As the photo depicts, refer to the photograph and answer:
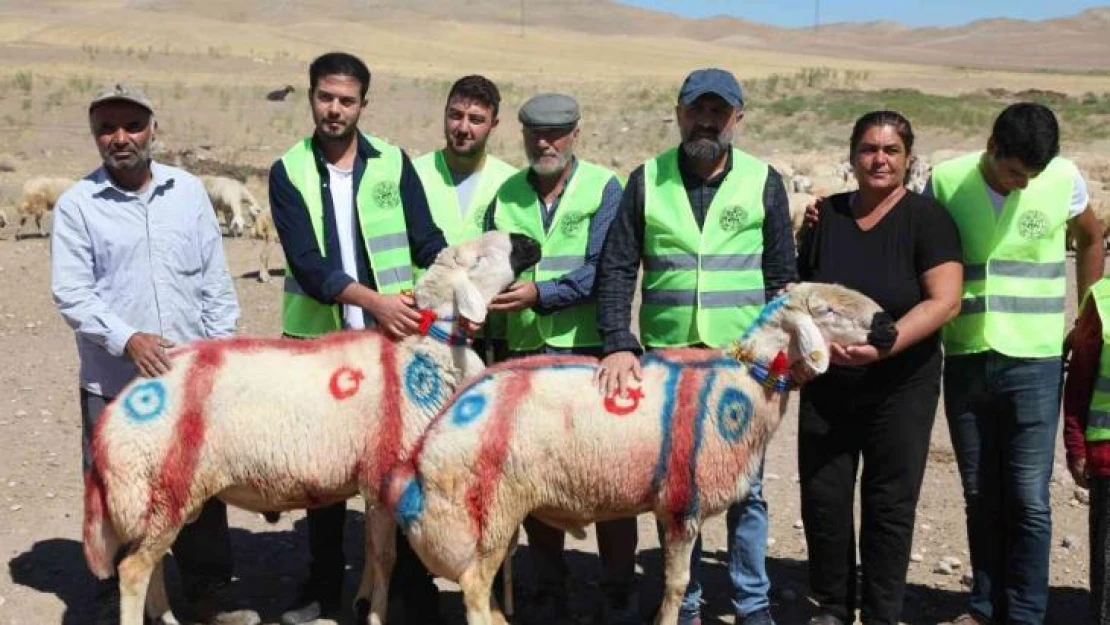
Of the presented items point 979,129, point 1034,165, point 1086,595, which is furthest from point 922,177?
point 979,129

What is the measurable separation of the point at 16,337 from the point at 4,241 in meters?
5.94

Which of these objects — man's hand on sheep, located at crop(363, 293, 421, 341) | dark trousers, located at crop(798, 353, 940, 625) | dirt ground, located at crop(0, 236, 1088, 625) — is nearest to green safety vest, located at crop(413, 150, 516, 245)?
man's hand on sheep, located at crop(363, 293, 421, 341)

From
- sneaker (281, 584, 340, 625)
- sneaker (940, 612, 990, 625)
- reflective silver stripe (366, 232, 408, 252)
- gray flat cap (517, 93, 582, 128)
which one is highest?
gray flat cap (517, 93, 582, 128)

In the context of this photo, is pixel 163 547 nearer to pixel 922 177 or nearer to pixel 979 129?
pixel 922 177

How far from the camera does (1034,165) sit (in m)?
5.32

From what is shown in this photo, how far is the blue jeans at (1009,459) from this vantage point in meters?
5.56

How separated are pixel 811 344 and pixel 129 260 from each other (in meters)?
3.18

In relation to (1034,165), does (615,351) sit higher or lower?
lower

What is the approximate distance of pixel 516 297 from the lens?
556cm

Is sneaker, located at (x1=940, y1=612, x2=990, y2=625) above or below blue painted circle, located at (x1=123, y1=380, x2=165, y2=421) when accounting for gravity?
below

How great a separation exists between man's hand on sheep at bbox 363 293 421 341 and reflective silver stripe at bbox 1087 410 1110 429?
310cm

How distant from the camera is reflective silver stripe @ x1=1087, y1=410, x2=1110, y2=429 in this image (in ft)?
17.4

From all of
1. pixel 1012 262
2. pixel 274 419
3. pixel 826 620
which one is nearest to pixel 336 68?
pixel 274 419

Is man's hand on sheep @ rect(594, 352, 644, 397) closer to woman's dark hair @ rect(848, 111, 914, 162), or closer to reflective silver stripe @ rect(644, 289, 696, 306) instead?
reflective silver stripe @ rect(644, 289, 696, 306)
